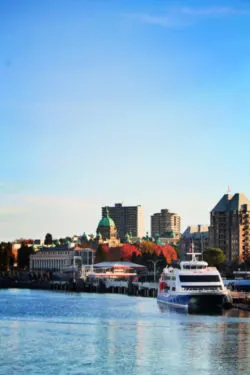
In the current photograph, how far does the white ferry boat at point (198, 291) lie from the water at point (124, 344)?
4364mm

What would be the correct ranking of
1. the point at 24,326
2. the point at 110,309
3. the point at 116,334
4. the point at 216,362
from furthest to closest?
the point at 110,309 → the point at 24,326 → the point at 116,334 → the point at 216,362

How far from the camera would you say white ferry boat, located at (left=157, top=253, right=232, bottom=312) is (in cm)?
11544

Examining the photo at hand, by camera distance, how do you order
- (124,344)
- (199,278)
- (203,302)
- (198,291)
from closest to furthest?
(124,344) → (203,302) → (198,291) → (199,278)

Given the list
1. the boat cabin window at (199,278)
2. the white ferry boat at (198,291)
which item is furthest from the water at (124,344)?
the boat cabin window at (199,278)

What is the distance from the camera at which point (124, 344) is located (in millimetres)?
76938

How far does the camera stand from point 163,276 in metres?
136

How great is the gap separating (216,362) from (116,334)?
20.9 metres

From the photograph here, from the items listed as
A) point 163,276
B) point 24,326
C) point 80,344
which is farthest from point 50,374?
point 163,276

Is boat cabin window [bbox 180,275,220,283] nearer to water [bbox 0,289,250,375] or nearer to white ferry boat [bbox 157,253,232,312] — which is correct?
white ferry boat [bbox 157,253,232,312]

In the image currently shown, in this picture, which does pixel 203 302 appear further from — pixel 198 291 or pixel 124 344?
pixel 124 344

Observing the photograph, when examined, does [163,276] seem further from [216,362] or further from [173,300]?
[216,362]

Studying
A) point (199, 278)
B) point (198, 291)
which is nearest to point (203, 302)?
point (198, 291)

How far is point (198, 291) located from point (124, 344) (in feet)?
137

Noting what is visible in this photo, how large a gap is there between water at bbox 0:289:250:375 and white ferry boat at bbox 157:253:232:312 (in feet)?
14.3
